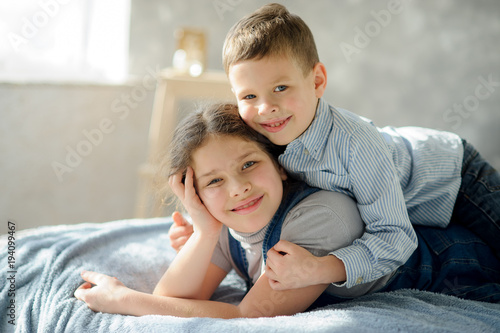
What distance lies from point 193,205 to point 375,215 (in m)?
0.45

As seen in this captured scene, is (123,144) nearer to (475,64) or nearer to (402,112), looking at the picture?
(402,112)

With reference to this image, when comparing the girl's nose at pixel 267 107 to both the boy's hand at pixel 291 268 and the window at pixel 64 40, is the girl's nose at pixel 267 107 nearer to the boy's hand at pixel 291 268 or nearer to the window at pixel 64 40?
the boy's hand at pixel 291 268

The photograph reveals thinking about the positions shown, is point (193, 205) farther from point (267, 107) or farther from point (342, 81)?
point (342, 81)

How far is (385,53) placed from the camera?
315 cm

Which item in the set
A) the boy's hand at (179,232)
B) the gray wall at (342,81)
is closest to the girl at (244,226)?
the boy's hand at (179,232)

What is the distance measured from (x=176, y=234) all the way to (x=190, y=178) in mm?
300

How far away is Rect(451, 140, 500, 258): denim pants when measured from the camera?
143 centimetres

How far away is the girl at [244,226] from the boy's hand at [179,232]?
7.0 inches

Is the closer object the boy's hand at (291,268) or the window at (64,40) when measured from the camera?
the boy's hand at (291,268)

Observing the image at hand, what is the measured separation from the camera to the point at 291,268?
111 cm

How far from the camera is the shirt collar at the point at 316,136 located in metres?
1.29

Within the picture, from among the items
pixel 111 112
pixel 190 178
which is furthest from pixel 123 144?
pixel 190 178

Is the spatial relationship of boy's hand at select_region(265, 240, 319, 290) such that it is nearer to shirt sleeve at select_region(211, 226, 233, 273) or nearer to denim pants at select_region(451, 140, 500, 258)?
shirt sleeve at select_region(211, 226, 233, 273)

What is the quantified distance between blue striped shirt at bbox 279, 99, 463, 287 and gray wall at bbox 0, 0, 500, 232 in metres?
1.77
